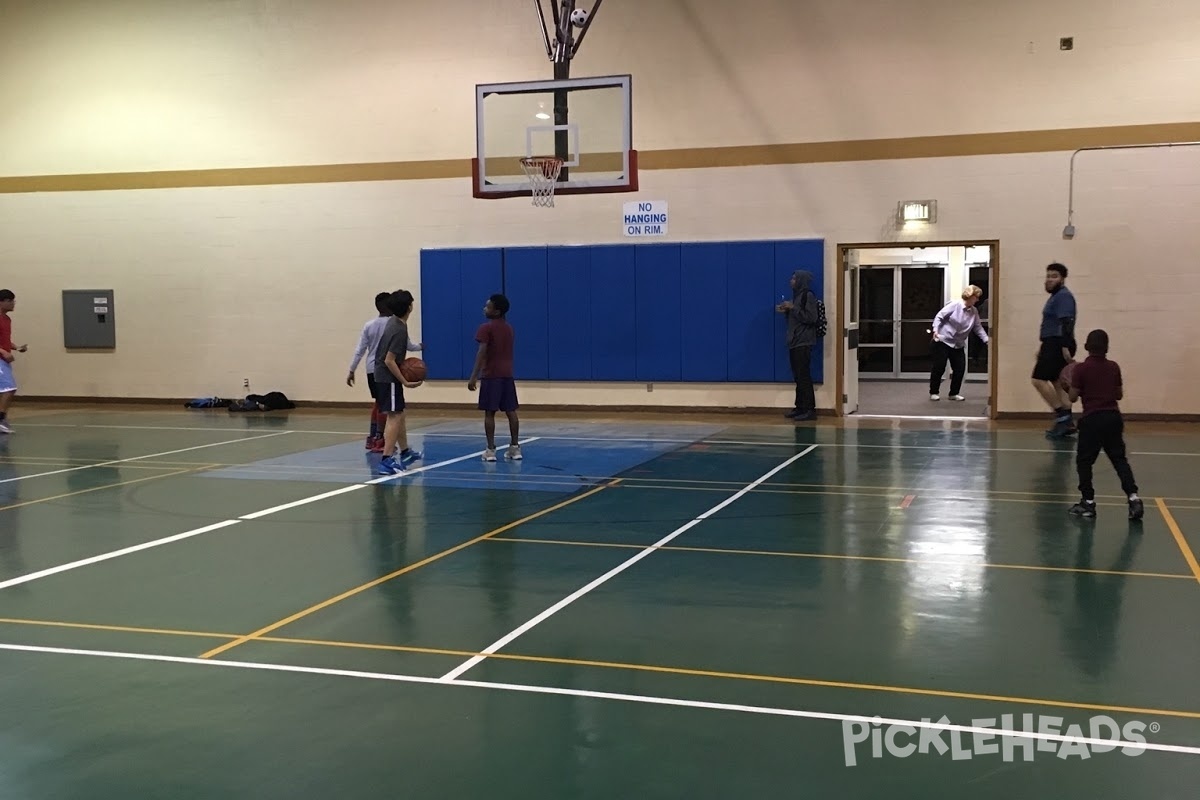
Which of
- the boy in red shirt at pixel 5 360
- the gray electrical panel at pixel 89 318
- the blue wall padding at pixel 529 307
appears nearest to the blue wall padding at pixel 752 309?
the blue wall padding at pixel 529 307

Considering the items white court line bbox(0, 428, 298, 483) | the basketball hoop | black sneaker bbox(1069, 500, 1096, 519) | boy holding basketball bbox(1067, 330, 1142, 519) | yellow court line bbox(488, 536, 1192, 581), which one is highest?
the basketball hoop

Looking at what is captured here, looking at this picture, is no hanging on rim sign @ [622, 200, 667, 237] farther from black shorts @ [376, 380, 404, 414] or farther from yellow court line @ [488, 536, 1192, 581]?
yellow court line @ [488, 536, 1192, 581]

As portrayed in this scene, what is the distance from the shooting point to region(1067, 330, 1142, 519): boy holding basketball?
9.03 metres

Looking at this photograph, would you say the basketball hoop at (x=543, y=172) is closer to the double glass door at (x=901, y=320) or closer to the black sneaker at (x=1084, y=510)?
the black sneaker at (x=1084, y=510)

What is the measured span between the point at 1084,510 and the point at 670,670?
535cm

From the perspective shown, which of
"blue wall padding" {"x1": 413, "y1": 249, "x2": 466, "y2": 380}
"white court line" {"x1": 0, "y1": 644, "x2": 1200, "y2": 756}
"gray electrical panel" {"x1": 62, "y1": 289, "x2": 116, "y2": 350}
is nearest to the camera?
"white court line" {"x1": 0, "y1": 644, "x2": 1200, "y2": 756}

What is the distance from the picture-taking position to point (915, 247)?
17.5 metres

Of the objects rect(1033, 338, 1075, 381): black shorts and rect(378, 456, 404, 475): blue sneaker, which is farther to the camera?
rect(1033, 338, 1075, 381): black shorts

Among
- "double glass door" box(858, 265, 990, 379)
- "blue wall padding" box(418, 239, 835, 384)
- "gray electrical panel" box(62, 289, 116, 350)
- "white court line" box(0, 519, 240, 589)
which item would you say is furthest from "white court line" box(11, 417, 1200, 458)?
"double glass door" box(858, 265, 990, 379)

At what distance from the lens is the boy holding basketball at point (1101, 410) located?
29.6ft

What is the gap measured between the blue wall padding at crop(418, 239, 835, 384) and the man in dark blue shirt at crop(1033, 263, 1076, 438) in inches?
156

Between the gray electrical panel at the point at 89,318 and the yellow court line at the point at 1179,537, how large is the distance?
18.4m

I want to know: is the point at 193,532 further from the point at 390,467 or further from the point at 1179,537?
the point at 1179,537

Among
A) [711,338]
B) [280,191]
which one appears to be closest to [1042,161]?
[711,338]
